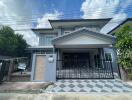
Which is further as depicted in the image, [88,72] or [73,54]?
[73,54]

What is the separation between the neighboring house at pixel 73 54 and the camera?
280 inches

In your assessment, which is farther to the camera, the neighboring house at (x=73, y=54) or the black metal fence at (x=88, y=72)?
the black metal fence at (x=88, y=72)

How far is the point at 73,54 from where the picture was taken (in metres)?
15.1

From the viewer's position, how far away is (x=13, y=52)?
18891 millimetres

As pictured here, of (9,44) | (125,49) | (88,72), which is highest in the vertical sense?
(9,44)

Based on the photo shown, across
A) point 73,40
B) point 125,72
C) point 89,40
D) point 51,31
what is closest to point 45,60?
point 73,40

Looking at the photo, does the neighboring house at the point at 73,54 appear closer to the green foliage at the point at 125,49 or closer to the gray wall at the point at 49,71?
the gray wall at the point at 49,71

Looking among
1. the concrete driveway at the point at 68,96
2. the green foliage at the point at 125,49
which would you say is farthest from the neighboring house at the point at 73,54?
the concrete driveway at the point at 68,96

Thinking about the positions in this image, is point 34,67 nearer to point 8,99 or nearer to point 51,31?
point 8,99

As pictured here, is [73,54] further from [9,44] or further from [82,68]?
[9,44]

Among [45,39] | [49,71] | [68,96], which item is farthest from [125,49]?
[45,39]

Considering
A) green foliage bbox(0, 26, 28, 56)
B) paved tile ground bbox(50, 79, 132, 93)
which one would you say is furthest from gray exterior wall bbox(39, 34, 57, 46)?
paved tile ground bbox(50, 79, 132, 93)

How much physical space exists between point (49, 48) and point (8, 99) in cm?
964

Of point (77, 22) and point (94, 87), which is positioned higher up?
point (77, 22)
